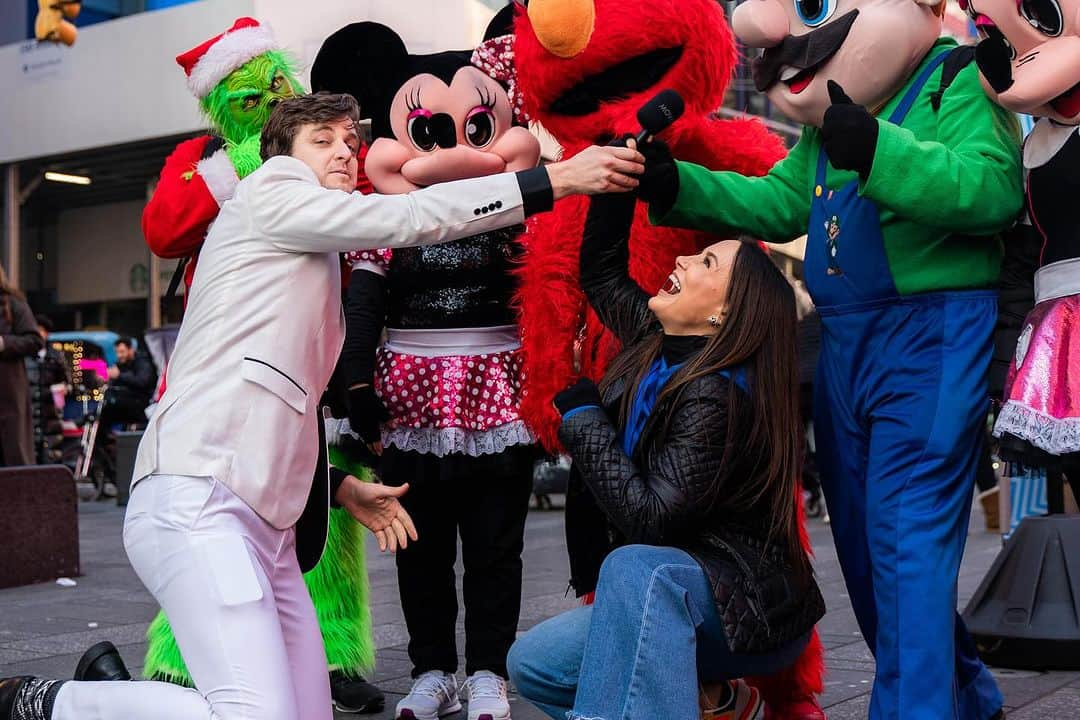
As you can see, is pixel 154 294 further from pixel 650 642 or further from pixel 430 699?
pixel 650 642

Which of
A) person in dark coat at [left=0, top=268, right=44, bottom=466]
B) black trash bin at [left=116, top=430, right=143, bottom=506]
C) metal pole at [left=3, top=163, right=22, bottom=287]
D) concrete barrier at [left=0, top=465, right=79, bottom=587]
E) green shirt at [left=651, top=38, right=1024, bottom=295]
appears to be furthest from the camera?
metal pole at [left=3, top=163, right=22, bottom=287]

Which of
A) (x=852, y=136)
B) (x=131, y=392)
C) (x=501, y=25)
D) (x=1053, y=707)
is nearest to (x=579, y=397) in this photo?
(x=852, y=136)

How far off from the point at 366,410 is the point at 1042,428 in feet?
5.76

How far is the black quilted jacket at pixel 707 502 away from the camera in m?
2.53

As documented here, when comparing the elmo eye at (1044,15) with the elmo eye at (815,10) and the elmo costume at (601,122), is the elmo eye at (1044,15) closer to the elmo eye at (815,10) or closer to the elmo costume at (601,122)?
the elmo eye at (815,10)

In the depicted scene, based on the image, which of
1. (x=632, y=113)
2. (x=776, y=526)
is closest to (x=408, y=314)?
(x=632, y=113)

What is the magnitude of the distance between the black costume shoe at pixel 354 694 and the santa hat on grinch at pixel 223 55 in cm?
176

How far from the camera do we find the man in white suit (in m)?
2.36

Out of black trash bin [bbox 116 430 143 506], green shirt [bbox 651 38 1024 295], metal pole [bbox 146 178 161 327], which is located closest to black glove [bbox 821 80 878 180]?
green shirt [bbox 651 38 1024 295]

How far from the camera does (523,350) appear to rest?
11.3 ft

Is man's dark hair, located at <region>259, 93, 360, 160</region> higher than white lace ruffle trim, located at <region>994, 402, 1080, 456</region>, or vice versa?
man's dark hair, located at <region>259, 93, 360, 160</region>

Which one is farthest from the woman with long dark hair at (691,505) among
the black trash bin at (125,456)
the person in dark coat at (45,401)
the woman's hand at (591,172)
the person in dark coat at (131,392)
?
the person in dark coat at (131,392)

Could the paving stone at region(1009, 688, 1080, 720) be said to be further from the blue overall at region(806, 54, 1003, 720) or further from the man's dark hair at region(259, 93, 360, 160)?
the man's dark hair at region(259, 93, 360, 160)

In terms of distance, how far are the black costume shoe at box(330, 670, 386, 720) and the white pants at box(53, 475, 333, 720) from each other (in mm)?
1084
